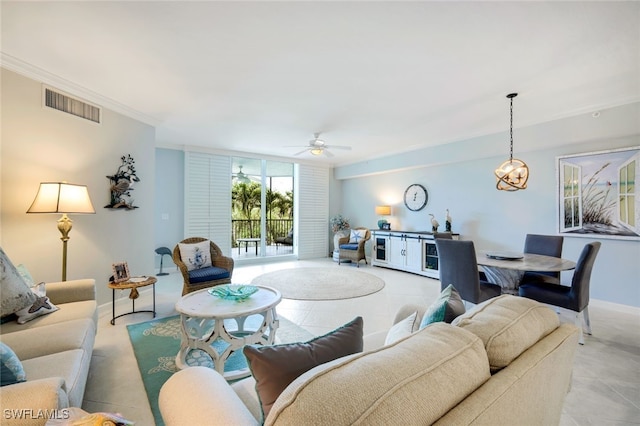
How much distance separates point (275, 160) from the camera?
6.68 meters

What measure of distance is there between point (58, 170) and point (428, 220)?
5.82m

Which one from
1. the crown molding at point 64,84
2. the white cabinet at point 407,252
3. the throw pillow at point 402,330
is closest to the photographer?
the throw pillow at point 402,330

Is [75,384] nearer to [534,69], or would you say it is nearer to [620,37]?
[534,69]

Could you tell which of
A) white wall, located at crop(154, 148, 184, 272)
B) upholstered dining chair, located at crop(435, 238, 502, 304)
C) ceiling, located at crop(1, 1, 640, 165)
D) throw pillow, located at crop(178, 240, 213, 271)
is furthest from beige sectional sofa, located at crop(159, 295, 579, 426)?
white wall, located at crop(154, 148, 184, 272)

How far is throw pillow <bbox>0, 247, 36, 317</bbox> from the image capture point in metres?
1.79

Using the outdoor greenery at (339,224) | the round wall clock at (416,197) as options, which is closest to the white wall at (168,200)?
the outdoor greenery at (339,224)

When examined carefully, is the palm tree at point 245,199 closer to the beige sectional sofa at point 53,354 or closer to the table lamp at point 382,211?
the table lamp at point 382,211

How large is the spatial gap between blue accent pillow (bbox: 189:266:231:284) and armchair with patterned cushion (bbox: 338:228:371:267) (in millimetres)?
3341

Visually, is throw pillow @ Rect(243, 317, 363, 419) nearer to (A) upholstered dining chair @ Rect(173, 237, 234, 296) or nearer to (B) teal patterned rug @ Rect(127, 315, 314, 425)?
(B) teal patterned rug @ Rect(127, 315, 314, 425)

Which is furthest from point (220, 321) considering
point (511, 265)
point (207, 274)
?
point (511, 265)

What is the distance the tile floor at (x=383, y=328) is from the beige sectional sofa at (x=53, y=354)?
38cm

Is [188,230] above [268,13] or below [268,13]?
Answer: below

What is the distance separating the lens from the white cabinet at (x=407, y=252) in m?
5.15

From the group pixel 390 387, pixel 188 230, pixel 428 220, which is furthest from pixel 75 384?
pixel 428 220
